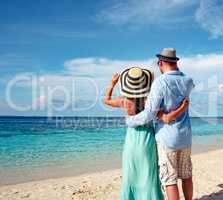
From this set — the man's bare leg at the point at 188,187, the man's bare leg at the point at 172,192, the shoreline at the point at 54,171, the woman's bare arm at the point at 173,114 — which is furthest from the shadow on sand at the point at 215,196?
the shoreline at the point at 54,171

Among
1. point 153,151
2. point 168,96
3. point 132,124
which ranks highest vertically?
point 168,96

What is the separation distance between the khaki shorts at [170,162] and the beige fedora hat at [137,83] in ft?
1.84

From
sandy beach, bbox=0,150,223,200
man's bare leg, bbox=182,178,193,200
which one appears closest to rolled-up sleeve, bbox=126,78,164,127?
man's bare leg, bbox=182,178,193,200

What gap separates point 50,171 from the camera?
410 inches

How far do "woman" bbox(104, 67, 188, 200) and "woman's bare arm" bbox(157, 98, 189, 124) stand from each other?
26 centimetres

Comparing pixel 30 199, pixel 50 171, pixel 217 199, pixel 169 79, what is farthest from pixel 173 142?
pixel 50 171

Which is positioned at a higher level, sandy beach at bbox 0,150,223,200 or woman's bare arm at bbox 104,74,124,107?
woman's bare arm at bbox 104,74,124,107

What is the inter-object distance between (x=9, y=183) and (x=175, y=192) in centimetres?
609

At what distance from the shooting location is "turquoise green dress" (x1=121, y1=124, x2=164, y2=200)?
3836mm

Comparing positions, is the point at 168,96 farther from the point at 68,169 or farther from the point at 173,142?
the point at 68,169

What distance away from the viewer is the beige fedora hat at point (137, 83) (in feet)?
12.5

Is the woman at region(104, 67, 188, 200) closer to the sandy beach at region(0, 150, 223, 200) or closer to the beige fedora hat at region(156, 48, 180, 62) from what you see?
the beige fedora hat at region(156, 48, 180, 62)

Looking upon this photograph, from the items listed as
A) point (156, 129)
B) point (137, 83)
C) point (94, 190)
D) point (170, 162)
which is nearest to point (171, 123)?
point (156, 129)

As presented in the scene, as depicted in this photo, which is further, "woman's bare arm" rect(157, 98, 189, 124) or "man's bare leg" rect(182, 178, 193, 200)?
"man's bare leg" rect(182, 178, 193, 200)
